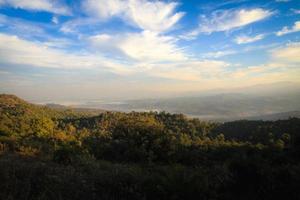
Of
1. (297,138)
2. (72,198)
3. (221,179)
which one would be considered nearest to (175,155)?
(297,138)

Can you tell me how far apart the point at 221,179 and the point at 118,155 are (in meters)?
9.99

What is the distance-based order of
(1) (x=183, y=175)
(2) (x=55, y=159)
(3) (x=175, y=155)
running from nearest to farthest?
(1) (x=183, y=175), (2) (x=55, y=159), (3) (x=175, y=155)

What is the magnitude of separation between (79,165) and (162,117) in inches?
3298

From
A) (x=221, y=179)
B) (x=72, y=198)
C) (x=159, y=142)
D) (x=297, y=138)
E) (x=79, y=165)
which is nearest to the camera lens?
(x=72, y=198)

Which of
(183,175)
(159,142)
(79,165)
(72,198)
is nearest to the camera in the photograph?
(72,198)

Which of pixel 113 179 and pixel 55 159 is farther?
pixel 55 159

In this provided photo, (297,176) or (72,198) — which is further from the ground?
(297,176)

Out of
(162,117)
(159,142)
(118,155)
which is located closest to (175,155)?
(159,142)

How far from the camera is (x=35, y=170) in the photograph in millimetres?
5875

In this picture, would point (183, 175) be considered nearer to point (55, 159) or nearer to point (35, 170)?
point (35, 170)

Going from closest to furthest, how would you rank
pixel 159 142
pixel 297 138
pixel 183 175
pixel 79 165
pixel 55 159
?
pixel 183 175 → pixel 79 165 → pixel 55 159 → pixel 159 142 → pixel 297 138

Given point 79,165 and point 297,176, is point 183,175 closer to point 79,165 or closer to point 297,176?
point 297,176

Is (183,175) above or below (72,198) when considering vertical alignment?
above

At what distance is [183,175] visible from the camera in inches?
201
